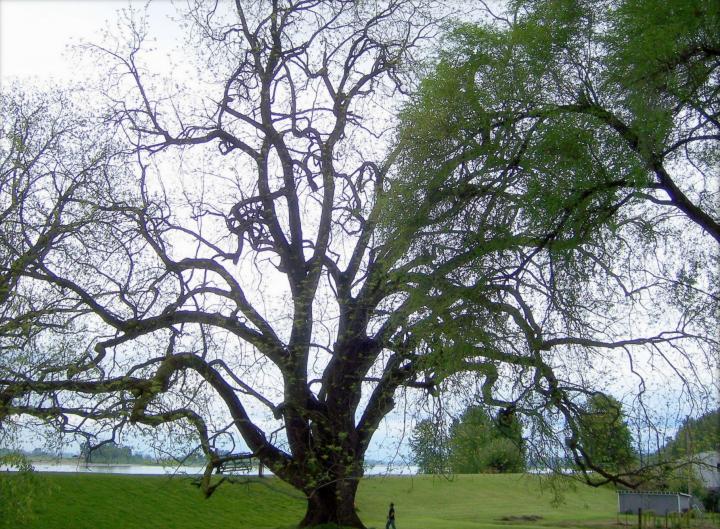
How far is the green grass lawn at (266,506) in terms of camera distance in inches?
882

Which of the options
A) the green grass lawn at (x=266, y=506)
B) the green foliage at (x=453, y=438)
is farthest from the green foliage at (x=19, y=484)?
the green grass lawn at (x=266, y=506)

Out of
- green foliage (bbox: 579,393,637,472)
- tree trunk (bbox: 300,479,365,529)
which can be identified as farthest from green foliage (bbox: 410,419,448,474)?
tree trunk (bbox: 300,479,365,529)

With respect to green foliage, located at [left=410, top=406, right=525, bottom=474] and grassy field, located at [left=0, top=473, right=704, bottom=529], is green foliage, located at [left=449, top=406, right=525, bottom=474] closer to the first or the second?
green foliage, located at [left=410, top=406, right=525, bottom=474]

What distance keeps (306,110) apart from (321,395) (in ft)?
19.0

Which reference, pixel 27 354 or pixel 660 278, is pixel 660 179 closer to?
pixel 660 278

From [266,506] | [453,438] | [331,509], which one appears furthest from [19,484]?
[266,506]

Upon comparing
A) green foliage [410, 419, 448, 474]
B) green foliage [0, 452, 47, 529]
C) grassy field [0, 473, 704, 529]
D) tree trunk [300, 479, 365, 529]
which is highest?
green foliage [410, 419, 448, 474]

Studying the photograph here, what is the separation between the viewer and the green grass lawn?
22391 mm

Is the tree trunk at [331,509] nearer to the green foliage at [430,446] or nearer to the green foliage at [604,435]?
the green foliage at [430,446]

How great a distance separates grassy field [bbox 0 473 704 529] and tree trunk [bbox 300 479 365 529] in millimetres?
2021

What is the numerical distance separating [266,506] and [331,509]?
16.6 metres

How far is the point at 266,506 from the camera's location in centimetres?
2972

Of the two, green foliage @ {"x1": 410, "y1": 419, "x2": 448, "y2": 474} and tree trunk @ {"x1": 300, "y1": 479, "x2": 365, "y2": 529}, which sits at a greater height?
green foliage @ {"x1": 410, "y1": 419, "x2": 448, "y2": 474}

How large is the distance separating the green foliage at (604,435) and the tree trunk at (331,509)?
18.3 feet
